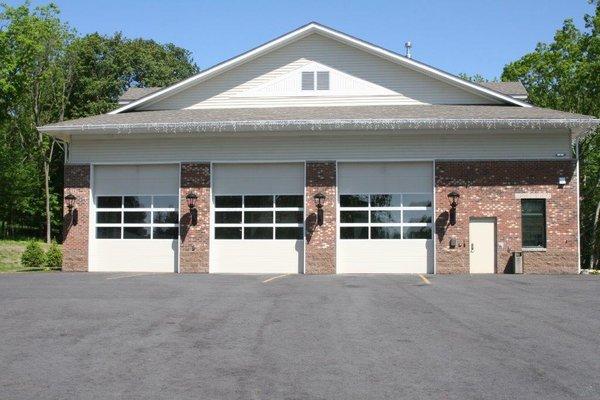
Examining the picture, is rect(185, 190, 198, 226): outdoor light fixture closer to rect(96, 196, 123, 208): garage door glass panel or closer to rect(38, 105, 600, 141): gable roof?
rect(38, 105, 600, 141): gable roof

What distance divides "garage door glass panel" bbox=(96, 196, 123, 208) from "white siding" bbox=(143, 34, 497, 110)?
164 inches

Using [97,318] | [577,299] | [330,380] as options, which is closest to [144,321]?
[97,318]

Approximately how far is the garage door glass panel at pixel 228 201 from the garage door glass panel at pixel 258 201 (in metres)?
0.24

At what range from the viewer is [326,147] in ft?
76.7

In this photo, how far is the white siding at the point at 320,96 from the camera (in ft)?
82.9

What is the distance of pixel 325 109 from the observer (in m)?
25.0

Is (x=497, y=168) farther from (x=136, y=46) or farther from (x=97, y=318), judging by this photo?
(x=136, y=46)

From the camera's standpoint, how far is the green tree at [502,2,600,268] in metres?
40.7

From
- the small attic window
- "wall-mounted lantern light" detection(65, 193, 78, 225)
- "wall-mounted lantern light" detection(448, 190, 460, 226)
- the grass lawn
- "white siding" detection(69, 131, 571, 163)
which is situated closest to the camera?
"wall-mounted lantern light" detection(448, 190, 460, 226)

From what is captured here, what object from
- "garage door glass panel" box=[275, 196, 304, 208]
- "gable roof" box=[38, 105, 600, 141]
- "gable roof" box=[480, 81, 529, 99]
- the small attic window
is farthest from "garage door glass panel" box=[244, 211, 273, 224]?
"gable roof" box=[480, 81, 529, 99]

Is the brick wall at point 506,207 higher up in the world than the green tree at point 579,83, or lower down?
lower down

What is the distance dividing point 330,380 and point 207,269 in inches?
657

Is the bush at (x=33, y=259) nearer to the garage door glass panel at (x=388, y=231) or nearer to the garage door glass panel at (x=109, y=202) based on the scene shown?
the garage door glass panel at (x=109, y=202)

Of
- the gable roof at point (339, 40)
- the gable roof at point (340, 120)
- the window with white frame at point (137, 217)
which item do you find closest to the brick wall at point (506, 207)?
the gable roof at point (340, 120)
